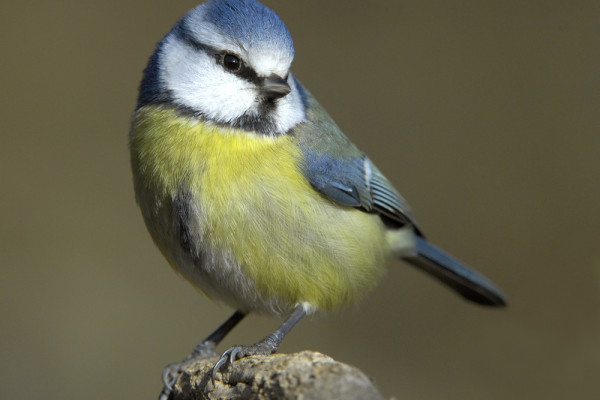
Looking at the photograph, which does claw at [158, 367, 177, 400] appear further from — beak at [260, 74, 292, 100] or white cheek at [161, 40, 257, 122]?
beak at [260, 74, 292, 100]

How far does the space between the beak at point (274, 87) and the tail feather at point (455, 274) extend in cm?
108

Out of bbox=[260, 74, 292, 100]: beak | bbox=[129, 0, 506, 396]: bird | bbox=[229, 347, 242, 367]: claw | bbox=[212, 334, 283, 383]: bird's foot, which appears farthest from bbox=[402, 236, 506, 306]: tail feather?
bbox=[229, 347, 242, 367]: claw

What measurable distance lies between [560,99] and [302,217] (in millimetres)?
2520

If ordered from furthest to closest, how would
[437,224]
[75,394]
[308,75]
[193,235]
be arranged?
[308,75], [437,224], [75,394], [193,235]

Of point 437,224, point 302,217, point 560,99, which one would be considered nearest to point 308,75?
point 437,224

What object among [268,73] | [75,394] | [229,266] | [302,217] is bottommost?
[75,394]

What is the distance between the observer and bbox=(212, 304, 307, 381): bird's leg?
6.14 feet

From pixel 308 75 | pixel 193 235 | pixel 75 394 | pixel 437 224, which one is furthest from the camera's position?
pixel 308 75

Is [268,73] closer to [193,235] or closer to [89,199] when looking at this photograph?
[193,235]

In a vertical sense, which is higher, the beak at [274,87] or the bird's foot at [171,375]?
the beak at [274,87]

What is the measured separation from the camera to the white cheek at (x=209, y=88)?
2115mm

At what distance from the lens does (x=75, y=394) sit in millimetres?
3717

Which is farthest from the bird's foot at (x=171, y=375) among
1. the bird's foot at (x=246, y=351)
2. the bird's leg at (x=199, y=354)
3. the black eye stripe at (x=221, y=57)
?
the black eye stripe at (x=221, y=57)

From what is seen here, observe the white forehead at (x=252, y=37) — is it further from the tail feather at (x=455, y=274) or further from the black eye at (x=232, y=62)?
the tail feather at (x=455, y=274)
